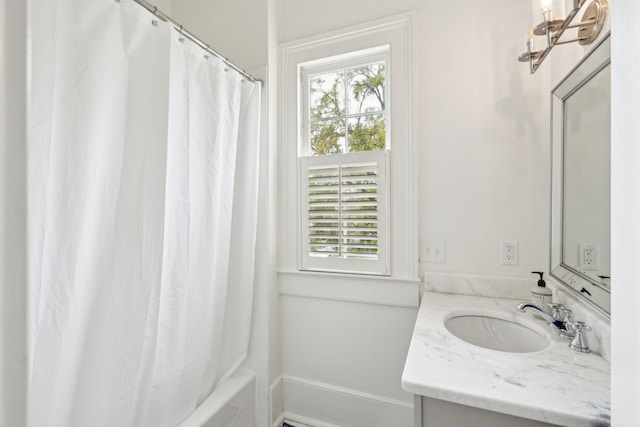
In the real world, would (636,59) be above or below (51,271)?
above

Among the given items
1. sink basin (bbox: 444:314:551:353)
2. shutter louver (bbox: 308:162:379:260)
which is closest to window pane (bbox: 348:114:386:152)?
shutter louver (bbox: 308:162:379:260)

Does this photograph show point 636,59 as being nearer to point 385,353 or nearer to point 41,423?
point 41,423

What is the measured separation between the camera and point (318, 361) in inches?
66.6

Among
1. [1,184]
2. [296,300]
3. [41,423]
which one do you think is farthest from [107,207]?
[296,300]

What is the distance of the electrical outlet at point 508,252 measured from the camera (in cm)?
136

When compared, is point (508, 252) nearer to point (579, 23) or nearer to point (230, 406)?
point (579, 23)

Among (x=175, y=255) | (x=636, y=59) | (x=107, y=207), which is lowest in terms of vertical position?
(x=175, y=255)

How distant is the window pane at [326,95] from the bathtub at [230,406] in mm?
1497

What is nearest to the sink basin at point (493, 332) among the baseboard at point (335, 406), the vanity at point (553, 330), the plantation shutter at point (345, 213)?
the vanity at point (553, 330)

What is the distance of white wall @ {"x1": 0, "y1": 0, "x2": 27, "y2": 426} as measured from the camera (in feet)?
1.43

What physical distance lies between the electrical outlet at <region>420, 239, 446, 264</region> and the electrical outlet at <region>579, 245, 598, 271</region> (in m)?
0.54

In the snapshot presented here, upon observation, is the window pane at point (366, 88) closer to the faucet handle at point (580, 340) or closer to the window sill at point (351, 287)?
the window sill at point (351, 287)

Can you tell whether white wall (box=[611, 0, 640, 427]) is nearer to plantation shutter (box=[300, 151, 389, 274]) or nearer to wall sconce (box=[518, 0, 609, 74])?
wall sconce (box=[518, 0, 609, 74])

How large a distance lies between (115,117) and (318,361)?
151 cm
